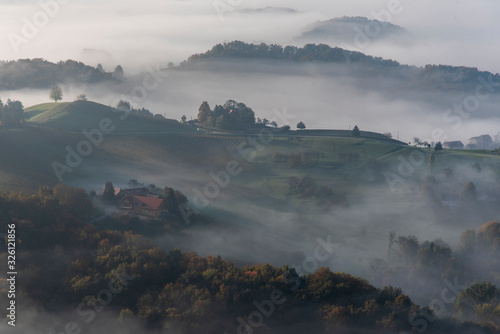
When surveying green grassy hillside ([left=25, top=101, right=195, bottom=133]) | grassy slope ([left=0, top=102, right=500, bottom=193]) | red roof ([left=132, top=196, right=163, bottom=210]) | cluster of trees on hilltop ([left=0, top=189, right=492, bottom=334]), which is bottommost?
cluster of trees on hilltop ([left=0, top=189, right=492, bottom=334])

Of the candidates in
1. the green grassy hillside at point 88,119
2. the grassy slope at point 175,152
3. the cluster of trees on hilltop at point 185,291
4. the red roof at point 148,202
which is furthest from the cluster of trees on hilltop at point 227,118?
the cluster of trees on hilltop at point 185,291

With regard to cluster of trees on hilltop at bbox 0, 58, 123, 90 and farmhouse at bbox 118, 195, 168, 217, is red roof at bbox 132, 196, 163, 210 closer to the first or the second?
farmhouse at bbox 118, 195, 168, 217

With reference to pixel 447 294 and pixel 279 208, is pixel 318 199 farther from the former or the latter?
pixel 447 294

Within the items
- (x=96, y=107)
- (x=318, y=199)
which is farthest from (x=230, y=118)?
(x=318, y=199)

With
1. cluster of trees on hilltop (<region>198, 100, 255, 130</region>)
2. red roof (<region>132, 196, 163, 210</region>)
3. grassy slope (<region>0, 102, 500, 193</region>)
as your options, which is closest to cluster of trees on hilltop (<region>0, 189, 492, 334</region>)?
red roof (<region>132, 196, 163, 210</region>)

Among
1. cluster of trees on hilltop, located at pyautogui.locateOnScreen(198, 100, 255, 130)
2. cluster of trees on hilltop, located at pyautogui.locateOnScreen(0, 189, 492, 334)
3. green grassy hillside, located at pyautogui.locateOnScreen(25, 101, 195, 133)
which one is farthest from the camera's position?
cluster of trees on hilltop, located at pyautogui.locateOnScreen(198, 100, 255, 130)

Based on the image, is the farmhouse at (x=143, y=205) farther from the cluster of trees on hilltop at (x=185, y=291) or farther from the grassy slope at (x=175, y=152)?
the cluster of trees on hilltop at (x=185, y=291)

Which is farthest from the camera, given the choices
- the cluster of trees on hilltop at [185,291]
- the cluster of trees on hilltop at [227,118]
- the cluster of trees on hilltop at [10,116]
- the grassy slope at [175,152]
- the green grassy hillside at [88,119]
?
the cluster of trees on hilltop at [227,118]

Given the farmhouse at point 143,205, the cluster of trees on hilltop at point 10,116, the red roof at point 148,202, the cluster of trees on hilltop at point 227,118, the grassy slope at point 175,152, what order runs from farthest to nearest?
the cluster of trees on hilltop at point 227,118 < the cluster of trees on hilltop at point 10,116 < the grassy slope at point 175,152 < the red roof at point 148,202 < the farmhouse at point 143,205
